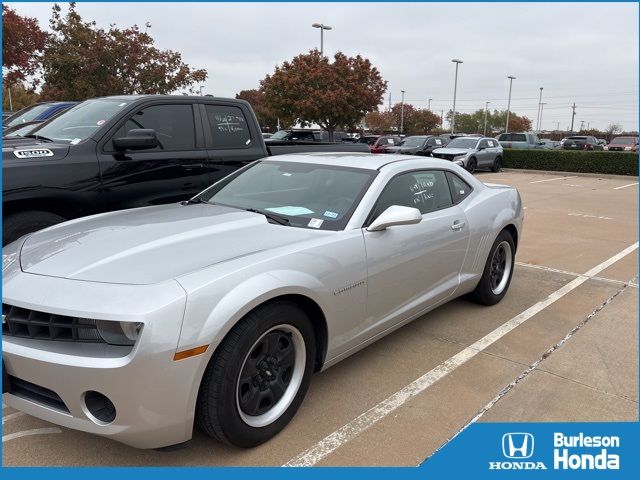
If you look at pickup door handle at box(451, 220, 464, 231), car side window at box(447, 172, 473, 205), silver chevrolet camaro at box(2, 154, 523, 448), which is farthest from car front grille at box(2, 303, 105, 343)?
car side window at box(447, 172, 473, 205)

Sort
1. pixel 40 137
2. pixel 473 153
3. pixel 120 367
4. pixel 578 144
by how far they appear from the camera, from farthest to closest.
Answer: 1. pixel 578 144
2. pixel 473 153
3. pixel 40 137
4. pixel 120 367

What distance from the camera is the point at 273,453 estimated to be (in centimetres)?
262

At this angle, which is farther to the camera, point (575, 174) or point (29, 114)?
point (575, 174)

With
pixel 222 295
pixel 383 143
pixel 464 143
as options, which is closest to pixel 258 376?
pixel 222 295

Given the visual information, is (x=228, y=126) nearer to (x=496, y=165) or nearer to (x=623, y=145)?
(x=496, y=165)

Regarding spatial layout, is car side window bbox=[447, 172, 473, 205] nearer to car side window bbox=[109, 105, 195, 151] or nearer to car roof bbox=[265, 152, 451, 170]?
car roof bbox=[265, 152, 451, 170]

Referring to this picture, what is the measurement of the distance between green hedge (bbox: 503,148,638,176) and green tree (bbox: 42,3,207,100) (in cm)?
1479

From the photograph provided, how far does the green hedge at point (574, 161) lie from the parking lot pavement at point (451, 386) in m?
16.8

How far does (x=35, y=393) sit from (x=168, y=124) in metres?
3.23

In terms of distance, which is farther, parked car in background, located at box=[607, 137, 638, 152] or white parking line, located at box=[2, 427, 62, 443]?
parked car in background, located at box=[607, 137, 638, 152]

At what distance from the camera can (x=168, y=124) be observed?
16.3 ft

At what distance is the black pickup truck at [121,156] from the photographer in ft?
13.0

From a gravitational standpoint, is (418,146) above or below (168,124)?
below

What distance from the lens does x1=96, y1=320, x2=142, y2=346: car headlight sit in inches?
86.8
